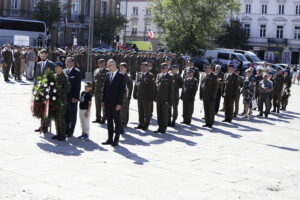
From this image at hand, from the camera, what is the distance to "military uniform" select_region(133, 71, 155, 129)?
1468 cm

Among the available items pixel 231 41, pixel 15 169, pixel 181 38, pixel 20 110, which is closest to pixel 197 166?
pixel 15 169

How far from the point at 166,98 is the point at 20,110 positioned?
498 centimetres

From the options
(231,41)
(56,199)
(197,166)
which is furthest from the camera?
(231,41)

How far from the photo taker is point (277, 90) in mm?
22609

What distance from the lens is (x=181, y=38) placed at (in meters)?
49.6

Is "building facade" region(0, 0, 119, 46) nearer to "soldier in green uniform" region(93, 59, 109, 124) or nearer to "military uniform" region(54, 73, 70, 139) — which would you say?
"soldier in green uniform" region(93, 59, 109, 124)

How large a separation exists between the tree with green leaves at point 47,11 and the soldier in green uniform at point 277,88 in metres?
39.7

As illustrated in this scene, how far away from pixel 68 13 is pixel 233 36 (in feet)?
73.3

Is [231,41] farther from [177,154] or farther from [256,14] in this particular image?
[177,154]

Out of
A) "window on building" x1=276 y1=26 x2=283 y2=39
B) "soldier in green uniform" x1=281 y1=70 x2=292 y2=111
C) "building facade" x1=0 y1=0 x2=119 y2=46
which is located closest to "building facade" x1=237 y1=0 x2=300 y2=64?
"window on building" x1=276 y1=26 x2=283 y2=39

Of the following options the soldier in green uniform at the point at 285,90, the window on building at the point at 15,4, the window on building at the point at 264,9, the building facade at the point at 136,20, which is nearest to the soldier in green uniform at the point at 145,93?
the soldier in green uniform at the point at 285,90

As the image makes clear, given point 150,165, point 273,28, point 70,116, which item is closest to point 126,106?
point 70,116

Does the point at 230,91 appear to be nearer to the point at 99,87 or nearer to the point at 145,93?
the point at 145,93

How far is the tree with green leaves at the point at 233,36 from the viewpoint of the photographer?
72938 mm
